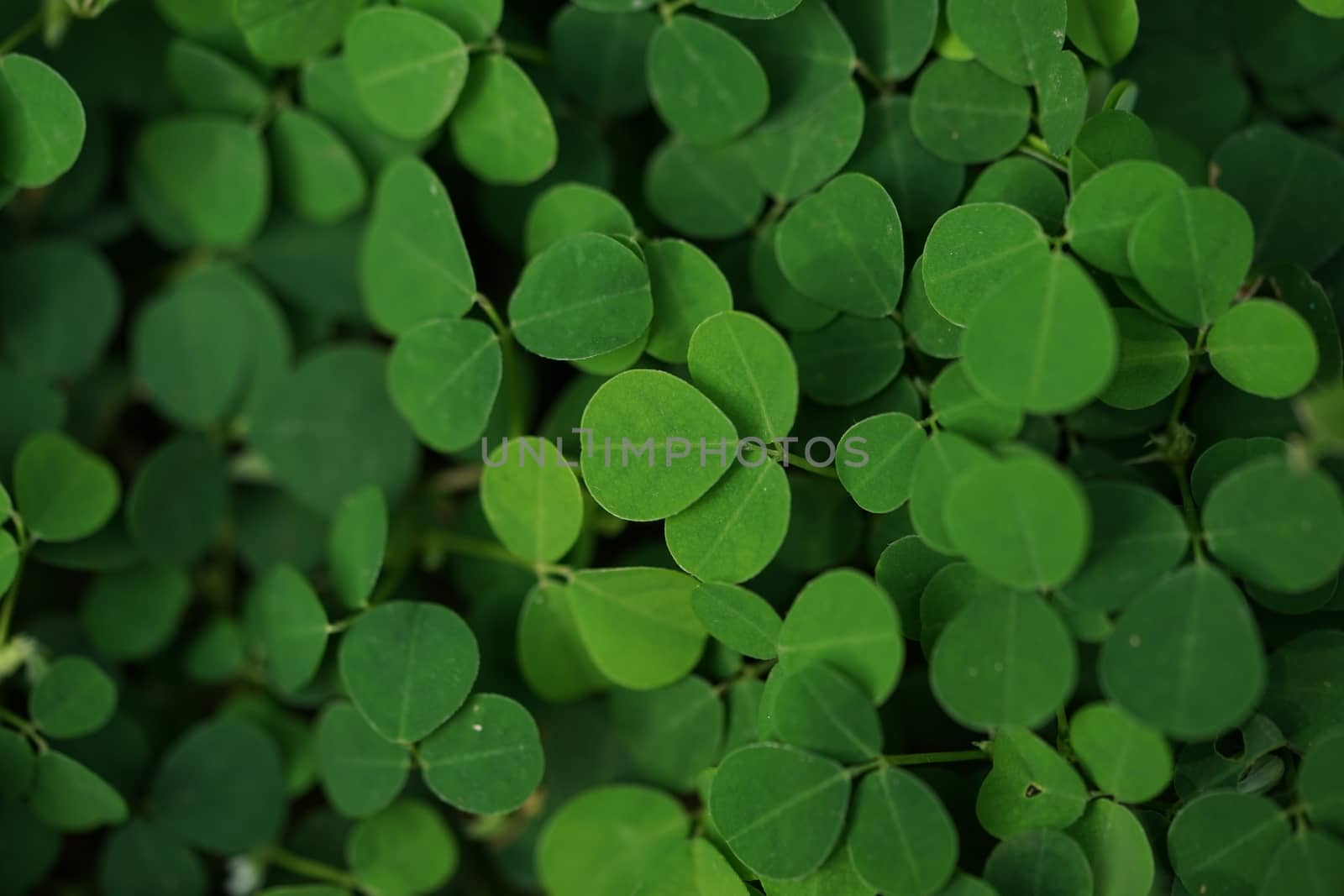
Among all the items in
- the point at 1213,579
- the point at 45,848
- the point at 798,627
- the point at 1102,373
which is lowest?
the point at 45,848

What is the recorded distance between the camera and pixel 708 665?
1342 millimetres

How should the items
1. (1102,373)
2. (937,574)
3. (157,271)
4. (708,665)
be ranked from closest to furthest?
1. (1102,373)
2. (937,574)
3. (708,665)
4. (157,271)

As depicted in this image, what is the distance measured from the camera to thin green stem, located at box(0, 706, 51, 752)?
4.42 ft

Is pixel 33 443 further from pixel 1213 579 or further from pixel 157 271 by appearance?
pixel 1213 579

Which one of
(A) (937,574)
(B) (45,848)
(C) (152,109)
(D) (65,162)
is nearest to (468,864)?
(B) (45,848)

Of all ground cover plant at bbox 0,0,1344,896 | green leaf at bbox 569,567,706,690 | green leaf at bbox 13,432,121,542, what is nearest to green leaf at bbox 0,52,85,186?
ground cover plant at bbox 0,0,1344,896

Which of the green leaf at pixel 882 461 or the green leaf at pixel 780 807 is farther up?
the green leaf at pixel 882 461

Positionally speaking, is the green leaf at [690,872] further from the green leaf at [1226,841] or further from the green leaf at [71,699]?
the green leaf at [71,699]

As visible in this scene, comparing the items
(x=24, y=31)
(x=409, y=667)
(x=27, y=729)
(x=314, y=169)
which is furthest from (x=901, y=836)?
(x=24, y=31)

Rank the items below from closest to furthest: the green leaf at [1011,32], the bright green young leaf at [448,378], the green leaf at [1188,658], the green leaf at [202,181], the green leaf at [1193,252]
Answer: the green leaf at [1188,658] → the green leaf at [1193,252] → the green leaf at [1011,32] → the bright green young leaf at [448,378] → the green leaf at [202,181]

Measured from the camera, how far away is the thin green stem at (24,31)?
1385 mm

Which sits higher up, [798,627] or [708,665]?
[798,627]

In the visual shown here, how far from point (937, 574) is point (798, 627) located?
5.8 inches

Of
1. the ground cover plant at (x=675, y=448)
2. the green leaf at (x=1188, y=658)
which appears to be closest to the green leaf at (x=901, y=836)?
the ground cover plant at (x=675, y=448)
